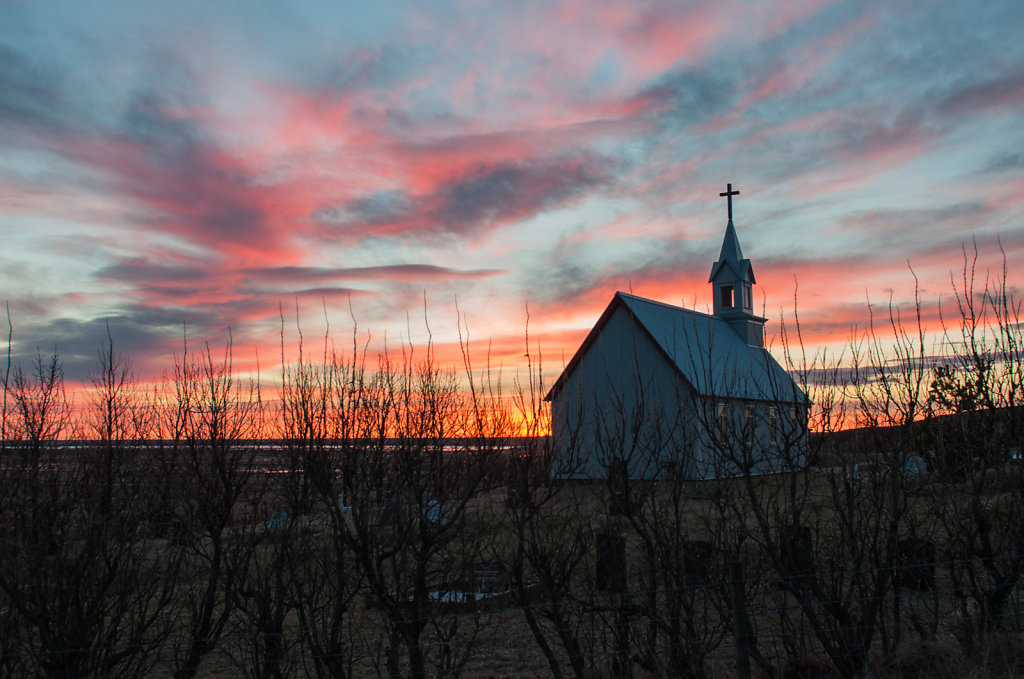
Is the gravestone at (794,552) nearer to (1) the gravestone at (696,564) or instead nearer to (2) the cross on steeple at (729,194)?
(1) the gravestone at (696,564)

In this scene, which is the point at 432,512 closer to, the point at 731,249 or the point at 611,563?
the point at 611,563

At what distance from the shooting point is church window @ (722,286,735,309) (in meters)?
38.1

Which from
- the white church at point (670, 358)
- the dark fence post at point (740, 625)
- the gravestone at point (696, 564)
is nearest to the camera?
the dark fence post at point (740, 625)

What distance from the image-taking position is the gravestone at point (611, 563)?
9070mm

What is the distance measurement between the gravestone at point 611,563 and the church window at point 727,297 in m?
30.0

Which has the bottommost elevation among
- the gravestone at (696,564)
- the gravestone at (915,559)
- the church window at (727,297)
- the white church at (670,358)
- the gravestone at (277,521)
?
the gravestone at (915,559)

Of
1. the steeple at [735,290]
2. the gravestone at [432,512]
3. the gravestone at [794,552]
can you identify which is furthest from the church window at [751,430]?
the steeple at [735,290]

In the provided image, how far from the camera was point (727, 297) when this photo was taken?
38188 millimetres

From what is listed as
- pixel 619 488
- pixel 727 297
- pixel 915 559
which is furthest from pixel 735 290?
pixel 619 488

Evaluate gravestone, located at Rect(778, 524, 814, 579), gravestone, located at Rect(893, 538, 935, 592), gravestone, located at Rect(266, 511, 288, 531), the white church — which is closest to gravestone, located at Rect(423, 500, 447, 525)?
gravestone, located at Rect(266, 511, 288, 531)

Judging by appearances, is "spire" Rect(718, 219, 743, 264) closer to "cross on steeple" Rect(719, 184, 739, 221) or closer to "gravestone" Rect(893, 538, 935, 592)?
"cross on steeple" Rect(719, 184, 739, 221)

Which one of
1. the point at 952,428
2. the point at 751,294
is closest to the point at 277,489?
the point at 952,428

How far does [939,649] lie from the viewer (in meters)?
8.36

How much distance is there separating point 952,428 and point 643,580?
15.1ft
